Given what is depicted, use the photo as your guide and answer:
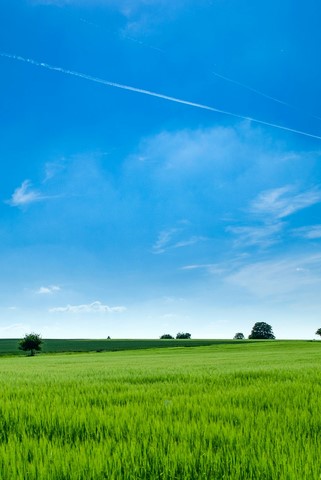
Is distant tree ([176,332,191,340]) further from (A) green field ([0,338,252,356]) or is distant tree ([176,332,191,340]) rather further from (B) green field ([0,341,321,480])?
(B) green field ([0,341,321,480])

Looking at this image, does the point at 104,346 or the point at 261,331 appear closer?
the point at 104,346

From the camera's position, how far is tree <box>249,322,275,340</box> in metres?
155

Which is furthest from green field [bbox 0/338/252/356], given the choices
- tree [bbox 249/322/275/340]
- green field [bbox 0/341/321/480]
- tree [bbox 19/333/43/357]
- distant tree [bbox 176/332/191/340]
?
green field [bbox 0/341/321/480]

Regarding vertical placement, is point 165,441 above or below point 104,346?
above

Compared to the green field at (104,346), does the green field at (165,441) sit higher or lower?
higher

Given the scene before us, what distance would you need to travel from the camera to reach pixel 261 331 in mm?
156625

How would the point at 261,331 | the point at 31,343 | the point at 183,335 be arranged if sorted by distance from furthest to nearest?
1. the point at 183,335
2. the point at 261,331
3. the point at 31,343

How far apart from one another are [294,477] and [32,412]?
3784 millimetres

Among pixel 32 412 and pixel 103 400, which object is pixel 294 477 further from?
pixel 103 400

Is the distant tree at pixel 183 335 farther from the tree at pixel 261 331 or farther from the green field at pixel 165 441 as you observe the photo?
the green field at pixel 165 441

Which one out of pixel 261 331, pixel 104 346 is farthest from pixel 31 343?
pixel 261 331

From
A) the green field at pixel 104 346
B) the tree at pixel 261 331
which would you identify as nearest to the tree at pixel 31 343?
the green field at pixel 104 346

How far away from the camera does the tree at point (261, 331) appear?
6112 inches

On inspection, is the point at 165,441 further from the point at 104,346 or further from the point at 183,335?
the point at 183,335
